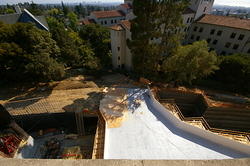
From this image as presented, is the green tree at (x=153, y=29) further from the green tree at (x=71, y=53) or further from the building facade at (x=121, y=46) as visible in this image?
the green tree at (x=71, y=53)

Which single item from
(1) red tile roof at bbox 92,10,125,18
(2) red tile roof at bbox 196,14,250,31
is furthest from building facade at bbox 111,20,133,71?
(1) red tile roof at bbox 92,10,125,18

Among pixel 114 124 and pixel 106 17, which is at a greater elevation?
pixel 106 17

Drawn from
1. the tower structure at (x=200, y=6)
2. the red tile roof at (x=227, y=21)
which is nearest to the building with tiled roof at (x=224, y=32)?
the red tile roof at (x=227, y=21)

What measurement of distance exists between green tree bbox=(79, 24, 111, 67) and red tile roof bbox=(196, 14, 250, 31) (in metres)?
19.5

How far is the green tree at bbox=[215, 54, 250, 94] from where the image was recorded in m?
14.8

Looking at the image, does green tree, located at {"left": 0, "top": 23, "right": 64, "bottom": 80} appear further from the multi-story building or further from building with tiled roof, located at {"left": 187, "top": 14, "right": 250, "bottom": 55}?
building with tiled roof, located at {"left": 187, "top": 14, "right": 250, "bottom": 55}

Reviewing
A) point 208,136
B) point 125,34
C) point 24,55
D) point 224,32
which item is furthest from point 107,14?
point 208,136

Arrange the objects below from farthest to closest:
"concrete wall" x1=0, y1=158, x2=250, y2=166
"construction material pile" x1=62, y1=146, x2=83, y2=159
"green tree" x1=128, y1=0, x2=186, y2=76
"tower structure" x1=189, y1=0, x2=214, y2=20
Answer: "tower structure" x1=189, y1=0, x2=214, y2=20 < "green tree" x1=128, y1=0, x2=186, y2=76 < "construction material pile" x1=62, y1=146, x2=83, y2=159 < "concrete wall" x1=0, y1=158, x2=250, y2=166

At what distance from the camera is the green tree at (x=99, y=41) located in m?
22.2

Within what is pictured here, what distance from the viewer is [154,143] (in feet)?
25.8

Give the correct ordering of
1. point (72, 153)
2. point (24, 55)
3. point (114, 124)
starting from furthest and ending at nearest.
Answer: point (24, 55) < point (72, 153) < point (114, 124)

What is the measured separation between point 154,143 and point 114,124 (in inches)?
121

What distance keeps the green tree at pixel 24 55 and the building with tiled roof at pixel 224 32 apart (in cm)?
2778

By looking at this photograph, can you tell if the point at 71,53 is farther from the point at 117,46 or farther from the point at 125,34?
the point at 125,34
